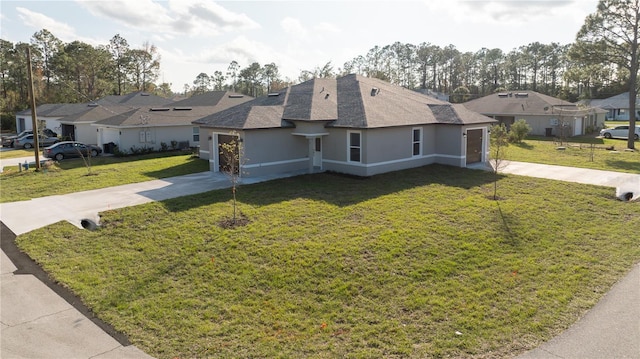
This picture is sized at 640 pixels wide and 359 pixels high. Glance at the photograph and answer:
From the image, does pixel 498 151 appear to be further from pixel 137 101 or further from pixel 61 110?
pixel 61 110

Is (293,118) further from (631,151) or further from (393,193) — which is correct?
(631,151)

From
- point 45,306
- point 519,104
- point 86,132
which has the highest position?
point 519,104

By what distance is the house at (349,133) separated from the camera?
805 inches

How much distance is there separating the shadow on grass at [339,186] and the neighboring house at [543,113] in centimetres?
2304

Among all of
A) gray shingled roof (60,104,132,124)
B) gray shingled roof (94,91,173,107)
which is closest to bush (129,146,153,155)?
gray shingled roof (60,104,132,124)

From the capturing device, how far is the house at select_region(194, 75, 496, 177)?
67.1ft

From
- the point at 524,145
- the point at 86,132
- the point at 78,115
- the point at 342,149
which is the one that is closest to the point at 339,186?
the point at 342,149

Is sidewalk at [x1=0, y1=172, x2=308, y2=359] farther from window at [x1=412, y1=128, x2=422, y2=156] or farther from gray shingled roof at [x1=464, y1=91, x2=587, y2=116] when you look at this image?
gray shingled roof at [x1=464, y1=91, x2=587, y2=116]

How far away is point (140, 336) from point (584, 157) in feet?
90.9

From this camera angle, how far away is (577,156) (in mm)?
27609

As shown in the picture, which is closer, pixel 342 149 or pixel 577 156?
pixel 342 149

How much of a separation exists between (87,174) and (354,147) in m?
13.7

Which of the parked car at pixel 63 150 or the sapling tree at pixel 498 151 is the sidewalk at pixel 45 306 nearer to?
the parked car at pixel 63 150

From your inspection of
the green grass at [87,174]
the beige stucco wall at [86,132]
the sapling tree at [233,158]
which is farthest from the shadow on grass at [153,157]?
the beige stucco wall at [86,132]
